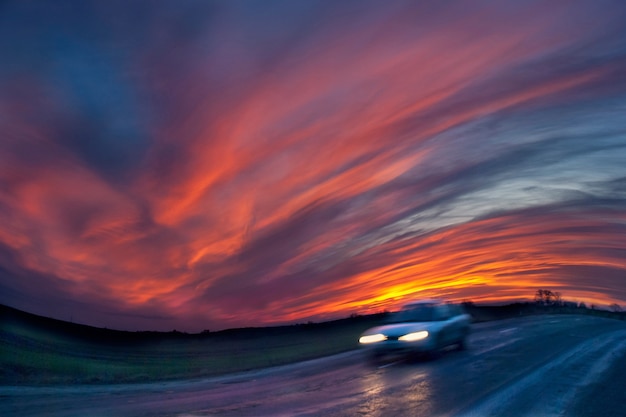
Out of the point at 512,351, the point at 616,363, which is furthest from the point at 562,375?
the point at 512,351

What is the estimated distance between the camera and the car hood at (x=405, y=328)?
18625mm

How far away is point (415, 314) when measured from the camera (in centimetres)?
2045

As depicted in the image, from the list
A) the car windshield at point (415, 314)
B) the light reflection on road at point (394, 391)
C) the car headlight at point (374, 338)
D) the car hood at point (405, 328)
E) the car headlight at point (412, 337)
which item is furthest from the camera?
the car windshield at point (415, 314)

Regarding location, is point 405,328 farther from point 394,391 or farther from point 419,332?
point 394,391

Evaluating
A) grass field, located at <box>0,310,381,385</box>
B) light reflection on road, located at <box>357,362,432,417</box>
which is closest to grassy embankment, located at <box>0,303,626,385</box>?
grass field, located at <box>0,310,381,385</box>

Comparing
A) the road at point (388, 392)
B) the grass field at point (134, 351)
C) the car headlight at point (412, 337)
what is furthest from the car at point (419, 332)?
the grass field at point (134, 351)

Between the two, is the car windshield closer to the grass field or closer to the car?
the car

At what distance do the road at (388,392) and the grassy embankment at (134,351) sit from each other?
3178 millimetres

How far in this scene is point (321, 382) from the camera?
1570cm

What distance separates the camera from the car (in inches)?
728

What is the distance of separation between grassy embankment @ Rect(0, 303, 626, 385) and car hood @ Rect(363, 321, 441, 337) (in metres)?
1.07

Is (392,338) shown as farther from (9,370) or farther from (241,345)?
(241,345)

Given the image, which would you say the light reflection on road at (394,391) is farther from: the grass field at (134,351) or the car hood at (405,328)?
the grass field at (134,351)

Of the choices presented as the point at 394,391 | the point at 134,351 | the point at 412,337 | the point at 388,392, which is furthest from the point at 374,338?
the point at 134,351
